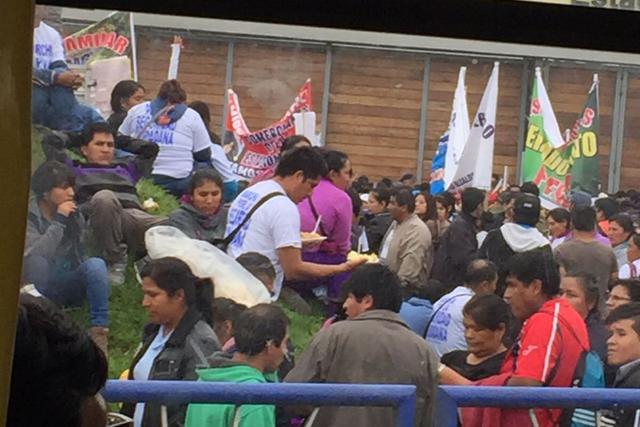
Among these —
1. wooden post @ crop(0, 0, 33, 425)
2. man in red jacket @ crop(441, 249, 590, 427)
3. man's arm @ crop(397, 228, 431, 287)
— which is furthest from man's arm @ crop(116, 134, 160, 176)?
wooden post @ crop(0, 0, 33, 425)

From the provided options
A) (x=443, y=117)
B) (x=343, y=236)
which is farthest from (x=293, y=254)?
(x=443, y=117)

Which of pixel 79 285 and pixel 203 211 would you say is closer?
pixel 79 285

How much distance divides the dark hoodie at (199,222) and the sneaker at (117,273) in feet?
0.63

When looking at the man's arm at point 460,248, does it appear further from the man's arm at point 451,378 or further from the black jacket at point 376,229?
the man's arm at point 451,378

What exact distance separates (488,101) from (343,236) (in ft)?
1.78

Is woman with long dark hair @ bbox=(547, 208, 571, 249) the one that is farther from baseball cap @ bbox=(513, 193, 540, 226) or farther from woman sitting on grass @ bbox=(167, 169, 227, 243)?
woman sitting on grass @ bbox=(167, 169, 227, 243)

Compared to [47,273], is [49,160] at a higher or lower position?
higher

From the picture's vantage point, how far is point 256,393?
7.27ft

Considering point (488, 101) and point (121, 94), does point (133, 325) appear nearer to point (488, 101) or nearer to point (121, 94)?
point (121, 94)

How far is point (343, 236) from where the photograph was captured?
291 cm

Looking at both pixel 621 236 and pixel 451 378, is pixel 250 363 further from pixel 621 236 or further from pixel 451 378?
pixel 621 236

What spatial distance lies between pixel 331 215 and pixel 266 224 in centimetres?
20

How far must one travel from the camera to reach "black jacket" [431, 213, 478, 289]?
9.75ft

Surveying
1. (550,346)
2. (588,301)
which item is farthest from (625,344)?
(550,346)
